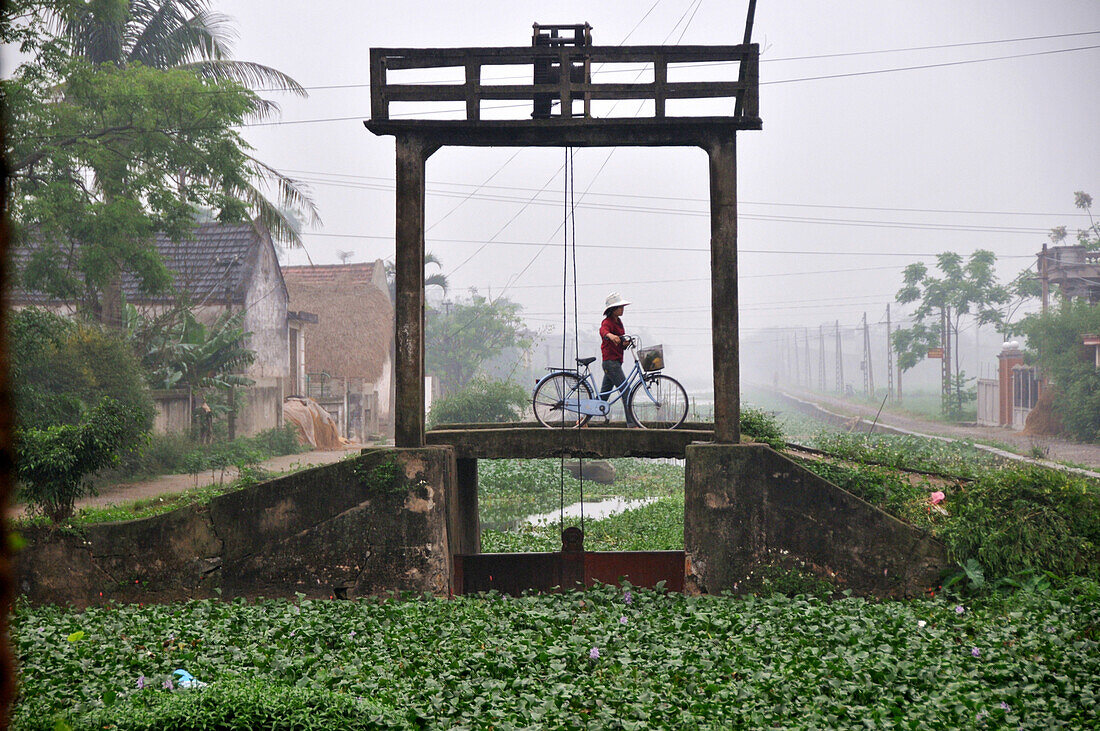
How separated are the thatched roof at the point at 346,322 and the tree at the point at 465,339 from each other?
9877mm

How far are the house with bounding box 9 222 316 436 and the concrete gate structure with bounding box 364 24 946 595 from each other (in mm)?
16500

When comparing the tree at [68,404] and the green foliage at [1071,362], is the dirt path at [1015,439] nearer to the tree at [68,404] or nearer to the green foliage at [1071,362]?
the green foliage at [1071,362]

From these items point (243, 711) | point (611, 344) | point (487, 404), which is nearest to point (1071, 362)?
point (487, 404)

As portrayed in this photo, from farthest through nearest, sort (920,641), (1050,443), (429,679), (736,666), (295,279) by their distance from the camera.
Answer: (295,279), (1050,443), (920,641), (736,666), (429,679)

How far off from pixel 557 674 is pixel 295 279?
35.6m

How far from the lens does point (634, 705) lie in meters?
5.35

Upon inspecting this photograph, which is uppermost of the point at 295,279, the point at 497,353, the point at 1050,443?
the point at 295,279

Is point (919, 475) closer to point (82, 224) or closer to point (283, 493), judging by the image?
point (283, 493)

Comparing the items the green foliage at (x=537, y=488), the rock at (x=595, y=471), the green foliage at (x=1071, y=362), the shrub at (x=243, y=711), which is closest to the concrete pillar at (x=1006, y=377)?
the green foliage at (x=1071, y=362)

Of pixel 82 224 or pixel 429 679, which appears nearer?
Result: pixel 429 679

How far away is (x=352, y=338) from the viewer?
121ft

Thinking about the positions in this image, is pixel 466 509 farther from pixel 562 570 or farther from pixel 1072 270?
pixel 1072 270

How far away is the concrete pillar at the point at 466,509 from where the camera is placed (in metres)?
10.9

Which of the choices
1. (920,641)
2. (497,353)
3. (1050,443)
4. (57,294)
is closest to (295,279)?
(497,353)
